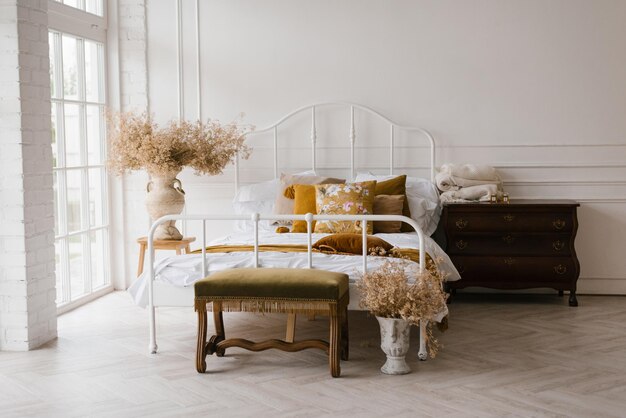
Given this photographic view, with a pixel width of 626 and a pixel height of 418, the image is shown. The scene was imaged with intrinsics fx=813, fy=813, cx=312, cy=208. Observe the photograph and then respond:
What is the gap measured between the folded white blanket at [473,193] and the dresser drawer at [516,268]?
40 centimetres

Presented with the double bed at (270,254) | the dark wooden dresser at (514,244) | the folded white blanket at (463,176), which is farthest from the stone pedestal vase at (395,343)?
the folded white blanket at (463,176)

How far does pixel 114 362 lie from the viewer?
412 centimetres

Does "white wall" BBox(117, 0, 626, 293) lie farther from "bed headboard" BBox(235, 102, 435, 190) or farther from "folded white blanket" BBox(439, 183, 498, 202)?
"folded white blanket" BBox(439, 183, 498, 202)

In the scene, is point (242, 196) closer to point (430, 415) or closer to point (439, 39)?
point (439, 39)

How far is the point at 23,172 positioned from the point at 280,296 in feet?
5.28

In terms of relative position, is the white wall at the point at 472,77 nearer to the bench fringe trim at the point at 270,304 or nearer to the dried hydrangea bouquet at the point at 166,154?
the dried hydrangea bouquet at the point at 166,154

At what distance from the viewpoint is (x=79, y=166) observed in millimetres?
5586

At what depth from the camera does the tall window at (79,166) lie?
5.30 m

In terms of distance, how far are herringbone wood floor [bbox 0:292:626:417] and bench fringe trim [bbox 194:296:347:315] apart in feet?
1.09

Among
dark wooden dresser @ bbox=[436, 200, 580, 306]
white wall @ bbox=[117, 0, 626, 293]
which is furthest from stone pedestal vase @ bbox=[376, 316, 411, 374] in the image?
white wall @ bbox=[117, 0, 626, 293]

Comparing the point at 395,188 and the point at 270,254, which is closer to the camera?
the point at 270,254

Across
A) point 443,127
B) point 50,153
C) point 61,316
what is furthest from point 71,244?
point 443,127

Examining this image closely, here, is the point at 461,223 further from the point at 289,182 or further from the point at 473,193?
the point at 289,182

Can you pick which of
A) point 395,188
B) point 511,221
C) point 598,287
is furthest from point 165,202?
point 598,287
